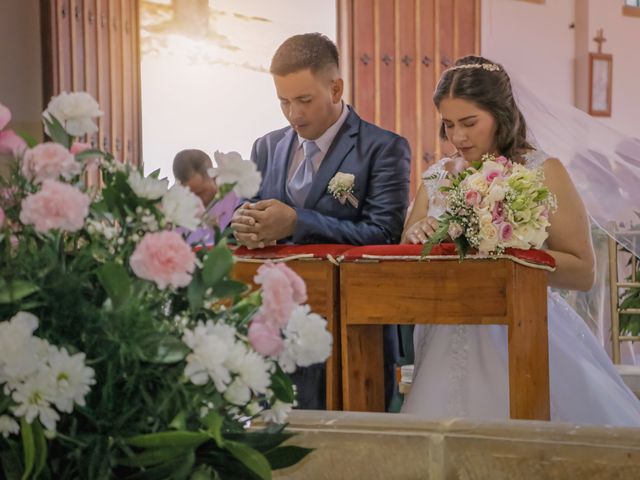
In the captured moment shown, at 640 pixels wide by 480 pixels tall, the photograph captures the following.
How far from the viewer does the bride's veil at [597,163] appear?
4.45m

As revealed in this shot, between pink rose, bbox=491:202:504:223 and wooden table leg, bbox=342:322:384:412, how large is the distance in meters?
0.50

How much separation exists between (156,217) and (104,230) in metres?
0.05

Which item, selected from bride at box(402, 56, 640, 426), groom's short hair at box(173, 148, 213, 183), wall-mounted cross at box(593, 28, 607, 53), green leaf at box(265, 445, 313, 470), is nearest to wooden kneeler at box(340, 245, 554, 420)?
bride at box(402, 56, 640, 426)

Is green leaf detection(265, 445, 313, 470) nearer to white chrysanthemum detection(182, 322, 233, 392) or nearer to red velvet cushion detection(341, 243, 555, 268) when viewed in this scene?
white chrysanthemum detection(182, 322, 233, 392)

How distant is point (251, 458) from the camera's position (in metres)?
1.00

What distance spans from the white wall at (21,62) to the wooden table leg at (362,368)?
15.6 feet

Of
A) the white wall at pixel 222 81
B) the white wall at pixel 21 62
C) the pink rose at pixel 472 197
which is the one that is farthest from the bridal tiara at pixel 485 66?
the white wall at pixel 222 81

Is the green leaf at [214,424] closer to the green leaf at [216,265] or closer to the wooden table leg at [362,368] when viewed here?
the green leaf at [216,265]

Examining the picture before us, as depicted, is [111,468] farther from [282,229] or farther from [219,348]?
[282,229]

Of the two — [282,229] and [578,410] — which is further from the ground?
[282,229]

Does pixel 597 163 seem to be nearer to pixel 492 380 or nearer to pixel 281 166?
pixel 492 380

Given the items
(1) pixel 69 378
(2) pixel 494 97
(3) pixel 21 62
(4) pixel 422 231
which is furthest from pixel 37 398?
(3) pixel 21 62

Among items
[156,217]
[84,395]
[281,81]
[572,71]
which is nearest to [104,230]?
Result: [156,217]

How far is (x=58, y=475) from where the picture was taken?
101 centimetres
